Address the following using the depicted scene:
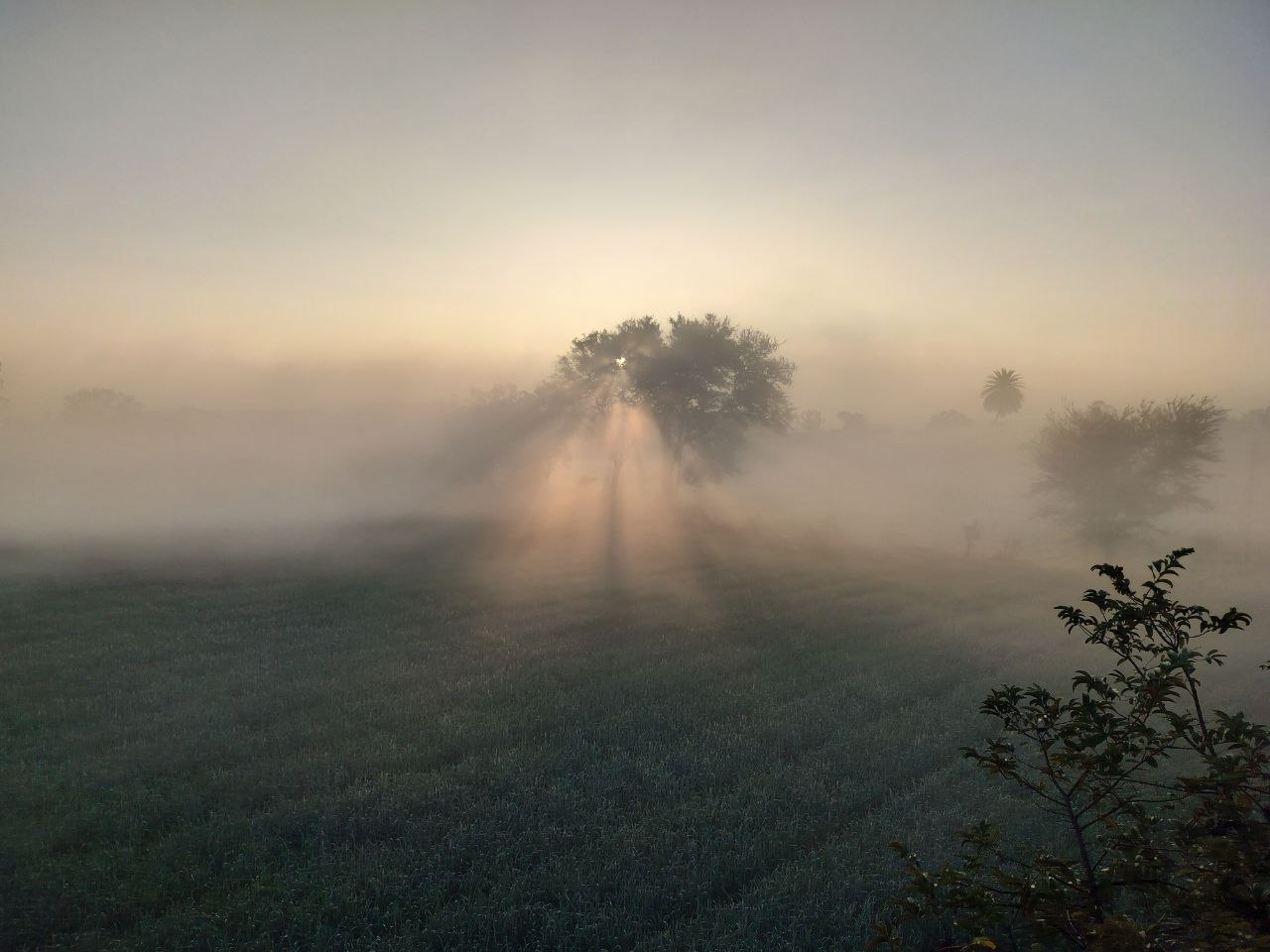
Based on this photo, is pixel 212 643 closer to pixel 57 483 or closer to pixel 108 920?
pixel 108 920

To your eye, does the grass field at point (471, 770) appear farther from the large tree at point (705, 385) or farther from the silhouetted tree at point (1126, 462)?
the large tree at point (705, 385)

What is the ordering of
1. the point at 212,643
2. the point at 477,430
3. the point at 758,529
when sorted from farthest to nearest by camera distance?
the point at 477,430, the point at 758,529, the point at 212,643

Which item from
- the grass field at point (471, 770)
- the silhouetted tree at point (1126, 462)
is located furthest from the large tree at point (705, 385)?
the grass field at point (471, 770)

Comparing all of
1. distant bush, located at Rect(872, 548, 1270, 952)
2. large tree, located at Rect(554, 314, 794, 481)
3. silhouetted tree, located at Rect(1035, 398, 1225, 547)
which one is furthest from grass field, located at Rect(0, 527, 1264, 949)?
large tree, located at Rect(554, 314, 794, 481)

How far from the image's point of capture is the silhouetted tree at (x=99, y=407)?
119562mm

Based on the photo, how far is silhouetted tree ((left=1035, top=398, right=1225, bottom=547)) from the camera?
138 feet

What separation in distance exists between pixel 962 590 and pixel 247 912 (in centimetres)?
2934

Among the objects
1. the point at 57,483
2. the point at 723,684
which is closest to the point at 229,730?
the point at 723,684

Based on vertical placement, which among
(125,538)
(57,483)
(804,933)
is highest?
(57,483)

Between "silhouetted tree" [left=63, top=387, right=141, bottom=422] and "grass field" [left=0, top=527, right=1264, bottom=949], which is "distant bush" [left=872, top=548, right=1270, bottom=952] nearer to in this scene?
"grass field" [left=0, top=527, right=1264, bottom=949]

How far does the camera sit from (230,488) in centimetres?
7400

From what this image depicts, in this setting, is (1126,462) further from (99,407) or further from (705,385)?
(99,407)

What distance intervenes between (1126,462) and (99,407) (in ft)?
501

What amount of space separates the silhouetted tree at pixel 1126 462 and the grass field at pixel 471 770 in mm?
28204
